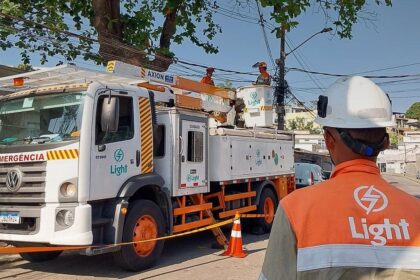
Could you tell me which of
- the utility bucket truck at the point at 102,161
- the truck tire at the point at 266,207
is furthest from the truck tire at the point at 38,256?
the truck tire at the point at 266,207

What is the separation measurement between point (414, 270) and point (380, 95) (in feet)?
2.00

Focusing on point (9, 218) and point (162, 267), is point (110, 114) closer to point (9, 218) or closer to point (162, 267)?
point (9, 218)

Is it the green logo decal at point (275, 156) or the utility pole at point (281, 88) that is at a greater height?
the utility pole at point (281, 88)

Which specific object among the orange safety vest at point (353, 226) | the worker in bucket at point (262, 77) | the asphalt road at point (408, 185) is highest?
the worker in bucket at point (262, 77)

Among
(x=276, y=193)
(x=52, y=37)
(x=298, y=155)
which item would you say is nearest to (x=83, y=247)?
(x=276, y=193)

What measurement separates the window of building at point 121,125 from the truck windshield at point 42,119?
0.28 m

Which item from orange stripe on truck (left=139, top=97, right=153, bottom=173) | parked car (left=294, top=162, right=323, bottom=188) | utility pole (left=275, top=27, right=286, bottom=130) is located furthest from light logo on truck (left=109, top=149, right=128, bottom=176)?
utility pole (left=275, top=27, right=286, bottom=130)

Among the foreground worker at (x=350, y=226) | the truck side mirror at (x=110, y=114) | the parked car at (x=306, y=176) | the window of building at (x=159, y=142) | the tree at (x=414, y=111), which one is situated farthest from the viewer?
the tree at (x=414, y=111)

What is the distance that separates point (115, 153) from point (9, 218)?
5.61 feet

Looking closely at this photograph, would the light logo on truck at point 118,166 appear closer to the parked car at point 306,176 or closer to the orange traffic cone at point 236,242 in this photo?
the orange traffic cone at point 236,242

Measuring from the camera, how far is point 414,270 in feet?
4.37

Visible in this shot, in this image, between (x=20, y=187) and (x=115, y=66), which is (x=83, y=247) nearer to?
(x=20, y=187)

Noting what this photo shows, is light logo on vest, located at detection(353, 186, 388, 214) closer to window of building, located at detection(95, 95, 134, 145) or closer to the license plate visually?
window of building, located at detection(95, 95, 134, 145)

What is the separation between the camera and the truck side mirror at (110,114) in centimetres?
653
